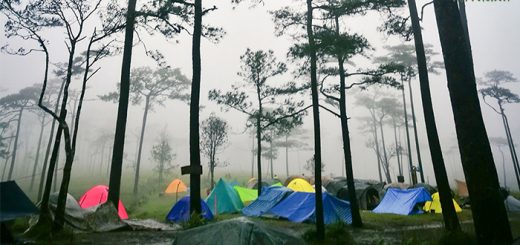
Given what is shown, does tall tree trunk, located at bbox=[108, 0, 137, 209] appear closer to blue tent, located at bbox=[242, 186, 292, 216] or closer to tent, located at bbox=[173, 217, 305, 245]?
tent, located at bbox=[173, 217, 305, 245]

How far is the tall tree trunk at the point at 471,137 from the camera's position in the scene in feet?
10.7

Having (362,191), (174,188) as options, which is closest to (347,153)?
(362,191)

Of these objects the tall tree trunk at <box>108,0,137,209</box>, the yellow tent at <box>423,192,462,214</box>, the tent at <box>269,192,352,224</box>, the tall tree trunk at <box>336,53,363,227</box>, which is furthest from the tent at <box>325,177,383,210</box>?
the tall tree trunk at <box>108,0,137,209</box>

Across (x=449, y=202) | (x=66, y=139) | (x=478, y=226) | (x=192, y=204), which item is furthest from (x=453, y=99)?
(x=66, y=139)

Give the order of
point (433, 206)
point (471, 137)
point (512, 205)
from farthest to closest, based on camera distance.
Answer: point (512, 205) → point (433, 206) → point (471, 137)

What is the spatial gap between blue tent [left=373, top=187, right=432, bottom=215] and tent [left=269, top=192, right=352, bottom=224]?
201 inches

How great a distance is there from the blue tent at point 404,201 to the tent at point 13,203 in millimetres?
16042

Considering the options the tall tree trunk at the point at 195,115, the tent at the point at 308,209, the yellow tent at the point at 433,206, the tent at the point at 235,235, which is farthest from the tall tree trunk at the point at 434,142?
the yellow tent at the point at 433,206

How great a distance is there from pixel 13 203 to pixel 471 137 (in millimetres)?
7413

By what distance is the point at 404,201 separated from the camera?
1652 cm

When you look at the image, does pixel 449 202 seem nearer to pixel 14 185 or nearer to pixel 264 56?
pixel 14 185

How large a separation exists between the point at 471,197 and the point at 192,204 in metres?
7.01

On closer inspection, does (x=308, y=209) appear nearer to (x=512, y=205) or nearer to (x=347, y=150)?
(x=347, y=150)

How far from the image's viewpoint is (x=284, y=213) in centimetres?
1373
